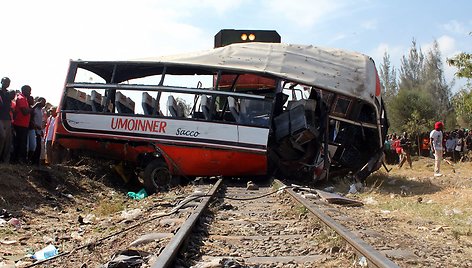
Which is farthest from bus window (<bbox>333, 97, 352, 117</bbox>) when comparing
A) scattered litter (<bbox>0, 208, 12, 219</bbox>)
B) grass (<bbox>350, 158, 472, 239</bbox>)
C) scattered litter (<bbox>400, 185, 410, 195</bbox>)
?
scattered litter (<bbox>0, 208, 12, 219</bbox>)

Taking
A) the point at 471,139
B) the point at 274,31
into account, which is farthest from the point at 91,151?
the point at 471,139

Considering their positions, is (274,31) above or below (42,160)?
above

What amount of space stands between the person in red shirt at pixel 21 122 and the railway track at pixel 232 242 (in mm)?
4399

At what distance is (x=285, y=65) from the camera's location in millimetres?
11430

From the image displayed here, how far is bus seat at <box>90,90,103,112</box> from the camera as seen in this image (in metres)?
11.6

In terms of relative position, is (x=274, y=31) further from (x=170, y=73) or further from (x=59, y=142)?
(x=59, y=142)

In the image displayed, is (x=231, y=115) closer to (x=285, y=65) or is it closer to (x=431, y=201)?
(x=285, y=65)

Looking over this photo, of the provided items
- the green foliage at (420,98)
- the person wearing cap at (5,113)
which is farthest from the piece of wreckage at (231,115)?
the green foliage at (420,98)

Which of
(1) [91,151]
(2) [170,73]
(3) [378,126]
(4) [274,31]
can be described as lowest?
(1) [91,151]

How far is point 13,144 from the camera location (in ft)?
34.8

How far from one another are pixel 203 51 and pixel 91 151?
11.0 ft

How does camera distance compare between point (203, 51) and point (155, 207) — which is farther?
point (203, 51)

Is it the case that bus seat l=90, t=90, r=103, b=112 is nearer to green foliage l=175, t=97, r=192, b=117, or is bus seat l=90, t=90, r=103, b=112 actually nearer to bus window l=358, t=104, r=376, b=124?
green foliage l=175, t=97, r=192, b=117

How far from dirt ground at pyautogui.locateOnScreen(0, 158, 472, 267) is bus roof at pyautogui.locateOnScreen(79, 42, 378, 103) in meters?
2.26
